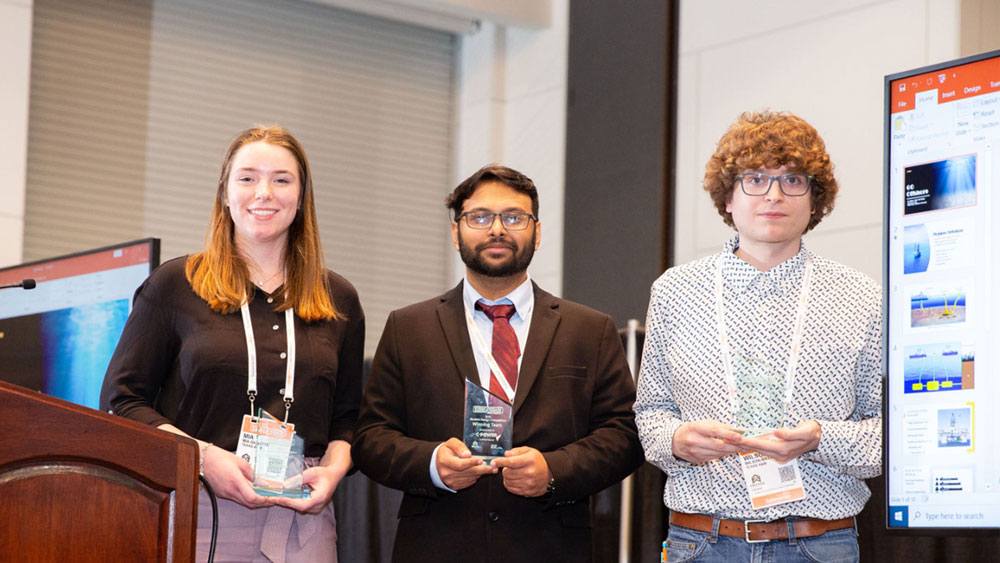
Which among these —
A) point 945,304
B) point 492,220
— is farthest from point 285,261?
point 945,304

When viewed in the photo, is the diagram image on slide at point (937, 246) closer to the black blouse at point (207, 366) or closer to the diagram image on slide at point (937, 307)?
the diagram image on slide at point (937, 307)

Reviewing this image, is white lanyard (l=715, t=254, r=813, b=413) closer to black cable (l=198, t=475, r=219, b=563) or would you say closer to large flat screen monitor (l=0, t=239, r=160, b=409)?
black cable (l=198, t=475, r=219, b=563)

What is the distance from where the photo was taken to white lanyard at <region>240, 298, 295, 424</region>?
295 centimetres

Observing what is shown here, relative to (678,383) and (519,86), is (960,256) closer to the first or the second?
(678,383)

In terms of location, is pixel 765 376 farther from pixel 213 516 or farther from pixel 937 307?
pixel 213 516

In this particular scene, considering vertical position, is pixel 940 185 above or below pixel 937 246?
above

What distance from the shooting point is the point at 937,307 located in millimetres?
2531

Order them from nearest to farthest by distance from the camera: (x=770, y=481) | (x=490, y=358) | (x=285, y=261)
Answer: (x=770, y=481)
(x=490, y=358)
(x=285, y=261)

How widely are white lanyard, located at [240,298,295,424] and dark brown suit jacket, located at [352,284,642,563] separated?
222mm

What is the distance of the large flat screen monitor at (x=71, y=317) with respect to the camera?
422 cm

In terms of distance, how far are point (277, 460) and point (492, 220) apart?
0.82m

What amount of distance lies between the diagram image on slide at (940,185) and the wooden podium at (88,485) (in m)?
1.57

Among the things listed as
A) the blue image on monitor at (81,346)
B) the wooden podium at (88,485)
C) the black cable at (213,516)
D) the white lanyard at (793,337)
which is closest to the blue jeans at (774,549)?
the white lanyard at (793,337)

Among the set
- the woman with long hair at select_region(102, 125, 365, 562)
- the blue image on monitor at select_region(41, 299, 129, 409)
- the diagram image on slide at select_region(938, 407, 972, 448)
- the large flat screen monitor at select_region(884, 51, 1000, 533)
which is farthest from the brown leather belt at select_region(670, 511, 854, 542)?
the blue image on monitor at select_region(41, 299, 129, 409)
